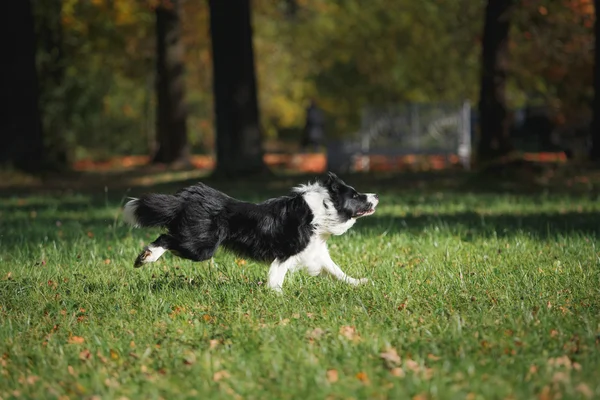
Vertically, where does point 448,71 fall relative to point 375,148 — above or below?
above

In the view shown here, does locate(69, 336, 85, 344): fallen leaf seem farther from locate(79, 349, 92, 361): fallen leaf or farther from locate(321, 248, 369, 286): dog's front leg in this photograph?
locate(321, 248, 369, 286): dog's front leg

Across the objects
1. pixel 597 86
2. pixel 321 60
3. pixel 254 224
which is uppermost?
pixel 321 60

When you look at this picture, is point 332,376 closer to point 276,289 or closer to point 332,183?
point 276,289

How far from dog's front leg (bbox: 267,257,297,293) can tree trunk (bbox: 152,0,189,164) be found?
63.2ft

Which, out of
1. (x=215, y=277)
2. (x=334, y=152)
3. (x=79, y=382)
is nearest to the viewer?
(x=79, y=382)

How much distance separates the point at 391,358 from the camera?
16.5ft

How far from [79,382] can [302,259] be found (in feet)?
8.23

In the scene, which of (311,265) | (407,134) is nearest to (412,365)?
(311,265)

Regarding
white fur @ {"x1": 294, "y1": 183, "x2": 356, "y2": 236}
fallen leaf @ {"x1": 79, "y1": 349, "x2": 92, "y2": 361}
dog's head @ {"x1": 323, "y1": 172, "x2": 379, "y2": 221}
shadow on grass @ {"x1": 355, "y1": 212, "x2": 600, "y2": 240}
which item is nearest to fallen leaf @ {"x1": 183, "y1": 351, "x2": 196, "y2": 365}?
fallen leaf @ {"x1": 79, "y1": 349, "x2": 92, "y2": 361}

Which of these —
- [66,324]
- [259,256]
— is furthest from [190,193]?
[66,324]

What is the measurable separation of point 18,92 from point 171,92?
5625 millimetres

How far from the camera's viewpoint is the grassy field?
4.73 m

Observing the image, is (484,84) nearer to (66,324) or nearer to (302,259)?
(302,259)

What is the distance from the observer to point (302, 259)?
7031 mm
